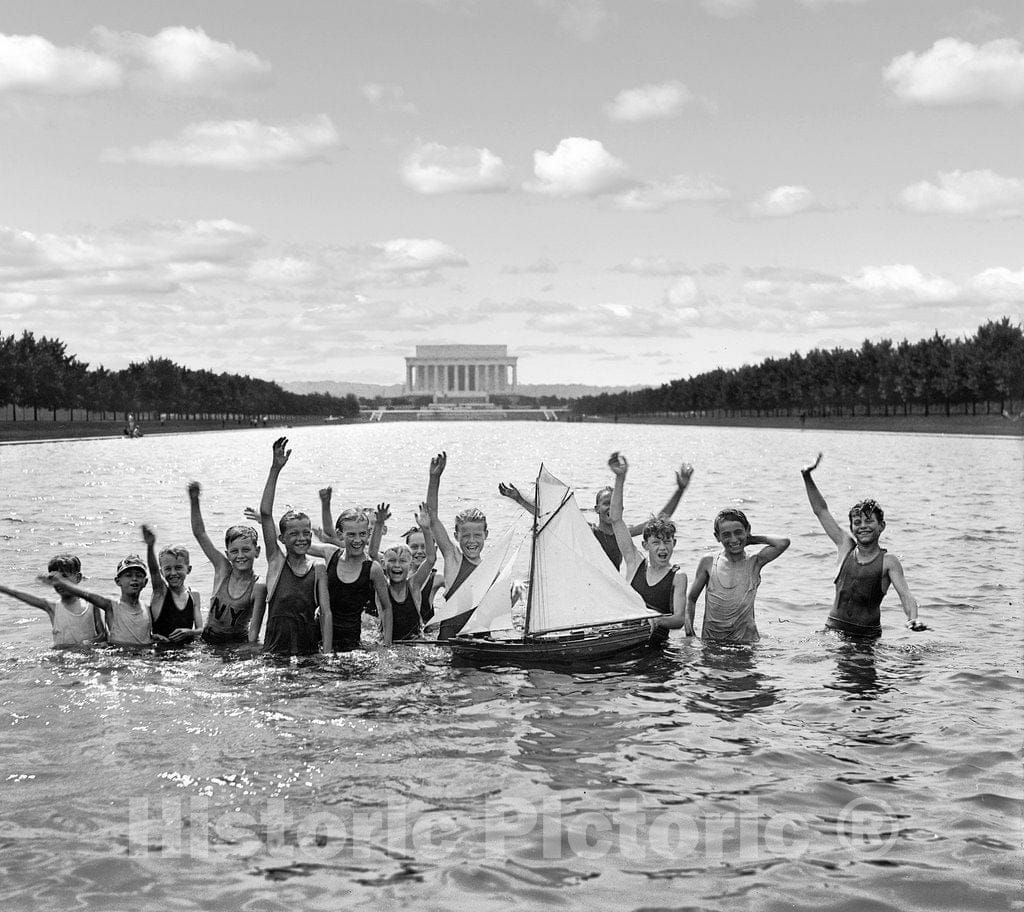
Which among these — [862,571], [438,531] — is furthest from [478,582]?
[862,571]

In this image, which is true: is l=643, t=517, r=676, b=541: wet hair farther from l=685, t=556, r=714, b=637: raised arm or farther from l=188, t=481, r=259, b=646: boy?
l=188, t=481, r=259, b=646: boy

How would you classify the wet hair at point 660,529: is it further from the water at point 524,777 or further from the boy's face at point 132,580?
the boy's face at point 132,580

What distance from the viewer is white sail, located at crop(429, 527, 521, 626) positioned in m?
13.8

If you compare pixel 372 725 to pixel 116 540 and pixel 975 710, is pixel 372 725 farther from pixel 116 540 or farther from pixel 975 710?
pixel 116 540

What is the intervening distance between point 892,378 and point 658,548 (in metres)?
124

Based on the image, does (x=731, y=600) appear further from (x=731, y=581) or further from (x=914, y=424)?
(x=914, y=424)

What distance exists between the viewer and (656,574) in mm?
14641

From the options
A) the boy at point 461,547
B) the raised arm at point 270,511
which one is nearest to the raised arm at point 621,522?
the boy at point 461,547

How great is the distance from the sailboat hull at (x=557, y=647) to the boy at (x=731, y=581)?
100 cm

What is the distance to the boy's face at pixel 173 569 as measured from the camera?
14219 millimetres

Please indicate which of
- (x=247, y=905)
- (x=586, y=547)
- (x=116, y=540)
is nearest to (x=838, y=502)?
(x=116, y=540)

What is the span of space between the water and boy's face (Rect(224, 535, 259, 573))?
1.22 meters

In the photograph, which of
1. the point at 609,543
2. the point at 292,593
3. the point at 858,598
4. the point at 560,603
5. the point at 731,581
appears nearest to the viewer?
the point at 292,593

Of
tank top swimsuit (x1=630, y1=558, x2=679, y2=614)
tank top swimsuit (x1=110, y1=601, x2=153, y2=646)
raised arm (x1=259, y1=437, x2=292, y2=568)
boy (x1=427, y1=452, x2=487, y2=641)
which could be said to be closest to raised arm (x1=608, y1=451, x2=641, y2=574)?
tank top swimsuit (x1=630, y1=558, x2=679, y2=614)
